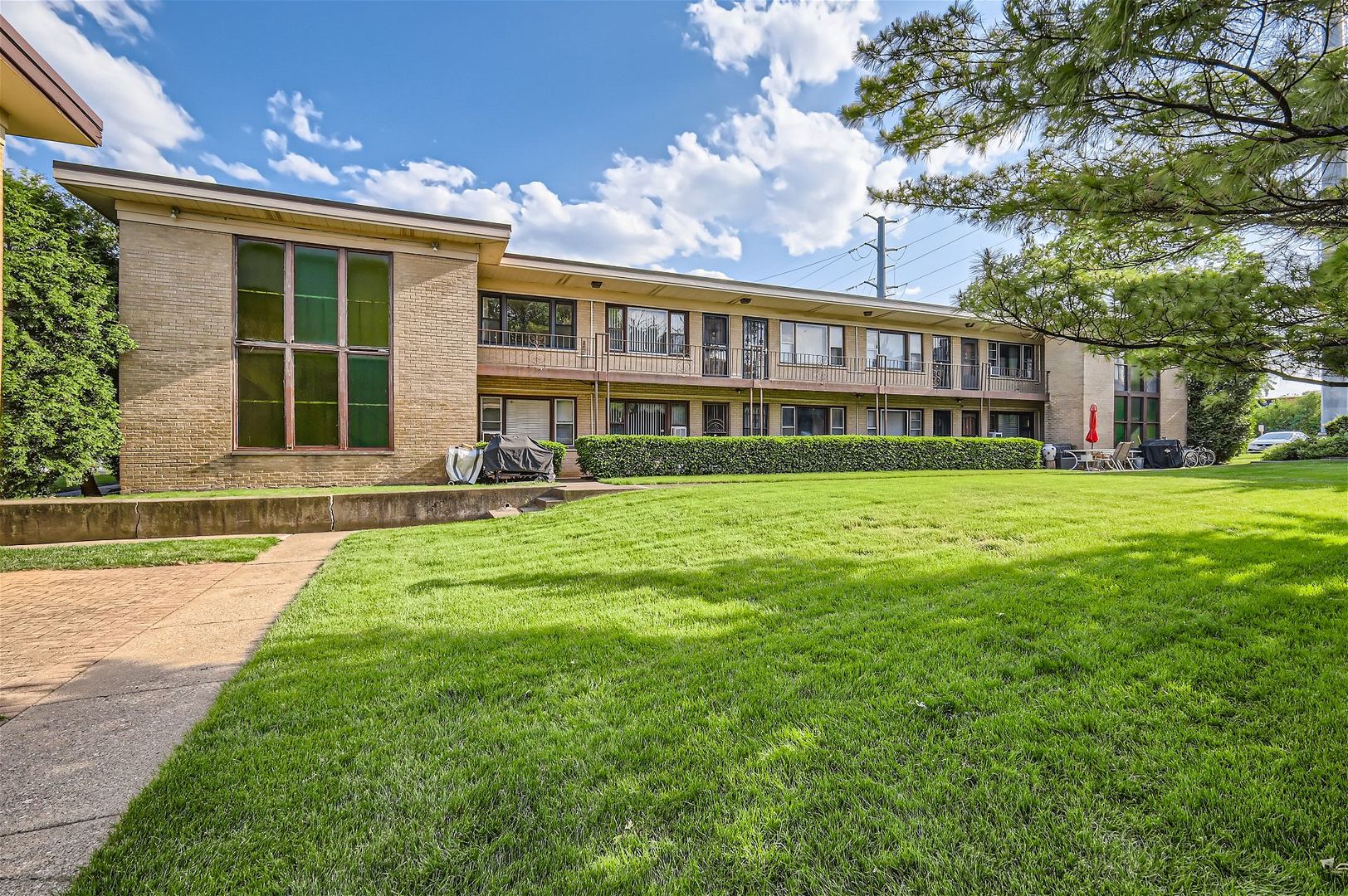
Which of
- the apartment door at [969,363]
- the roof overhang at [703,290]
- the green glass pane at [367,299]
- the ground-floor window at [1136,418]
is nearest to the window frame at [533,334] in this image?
the roof overhang at [703,290]

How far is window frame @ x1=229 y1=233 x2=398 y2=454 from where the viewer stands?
489 inches

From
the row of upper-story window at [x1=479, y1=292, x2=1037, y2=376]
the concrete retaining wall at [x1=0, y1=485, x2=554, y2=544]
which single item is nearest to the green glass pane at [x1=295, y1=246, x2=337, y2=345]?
the row of upper-story window at [x1=479, y1=292, x2=1037, y2=376]

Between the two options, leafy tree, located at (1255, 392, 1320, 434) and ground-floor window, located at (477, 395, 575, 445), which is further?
leafy tree, located at (1255, 392, 1320, 434)

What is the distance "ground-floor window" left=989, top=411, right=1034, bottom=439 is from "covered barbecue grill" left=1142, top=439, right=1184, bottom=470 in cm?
479

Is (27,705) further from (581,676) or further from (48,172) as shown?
(48,172)

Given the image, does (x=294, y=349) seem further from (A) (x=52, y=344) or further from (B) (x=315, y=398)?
(A) (x=52, y=344)

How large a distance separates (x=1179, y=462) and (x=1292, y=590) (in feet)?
70.8

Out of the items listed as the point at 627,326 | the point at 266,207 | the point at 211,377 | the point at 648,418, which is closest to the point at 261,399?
the point at 211,377

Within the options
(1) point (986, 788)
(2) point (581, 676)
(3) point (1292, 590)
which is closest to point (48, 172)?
(2) point (581, 676)

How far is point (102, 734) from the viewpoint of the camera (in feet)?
9.00

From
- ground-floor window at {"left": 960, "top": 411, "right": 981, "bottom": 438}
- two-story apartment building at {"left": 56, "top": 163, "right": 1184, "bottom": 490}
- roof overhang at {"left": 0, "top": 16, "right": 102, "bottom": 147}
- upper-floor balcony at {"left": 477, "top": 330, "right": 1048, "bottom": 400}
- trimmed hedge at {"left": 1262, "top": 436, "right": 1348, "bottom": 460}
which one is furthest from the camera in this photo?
ground-floor window at {"left": 960, "top": 411, "right": 981, "bottom": 438}

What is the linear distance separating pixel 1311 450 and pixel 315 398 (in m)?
33.8

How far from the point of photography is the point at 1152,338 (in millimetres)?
5344

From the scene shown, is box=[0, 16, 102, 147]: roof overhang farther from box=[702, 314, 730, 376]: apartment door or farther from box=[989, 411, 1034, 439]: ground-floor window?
box=[989, 411, 1034, 439]: ground-floor window
